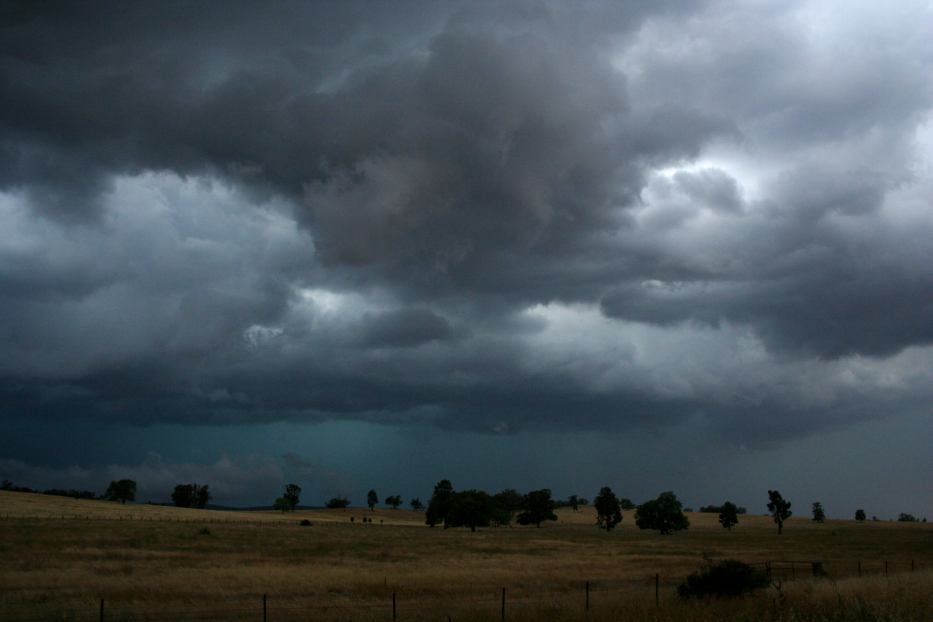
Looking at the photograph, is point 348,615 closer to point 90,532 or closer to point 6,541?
point 6,541

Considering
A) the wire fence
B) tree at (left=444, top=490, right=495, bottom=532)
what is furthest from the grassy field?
tree at (left=444, top=490, right=495, bottom=532)

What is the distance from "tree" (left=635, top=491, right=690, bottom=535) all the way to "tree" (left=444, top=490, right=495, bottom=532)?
102ft

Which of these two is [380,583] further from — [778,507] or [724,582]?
[778,507]

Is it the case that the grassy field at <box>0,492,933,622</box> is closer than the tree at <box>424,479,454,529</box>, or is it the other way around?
the grassy field at <box>0,492,933,622</box>

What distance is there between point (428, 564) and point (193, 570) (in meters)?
16.5

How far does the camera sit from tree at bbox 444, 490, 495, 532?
14805cm

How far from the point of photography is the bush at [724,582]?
30391 mm

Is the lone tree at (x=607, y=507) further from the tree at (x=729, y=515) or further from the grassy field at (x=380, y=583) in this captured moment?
the grassy field at (x=380, y=583)

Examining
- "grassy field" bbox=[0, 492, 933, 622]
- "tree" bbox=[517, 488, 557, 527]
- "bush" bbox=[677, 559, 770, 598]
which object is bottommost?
"tree" bbox=[517, 488, 557, 527]

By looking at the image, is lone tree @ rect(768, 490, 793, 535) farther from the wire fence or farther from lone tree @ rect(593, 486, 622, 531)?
the wire fence

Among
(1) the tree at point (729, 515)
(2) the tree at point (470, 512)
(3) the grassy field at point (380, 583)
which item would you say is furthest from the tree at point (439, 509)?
(3) the grassy field at point (380, 583)

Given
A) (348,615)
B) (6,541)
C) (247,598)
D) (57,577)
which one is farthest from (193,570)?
(6,541)

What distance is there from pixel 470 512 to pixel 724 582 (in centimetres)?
12051

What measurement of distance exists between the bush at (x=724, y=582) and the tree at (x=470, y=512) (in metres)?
117
